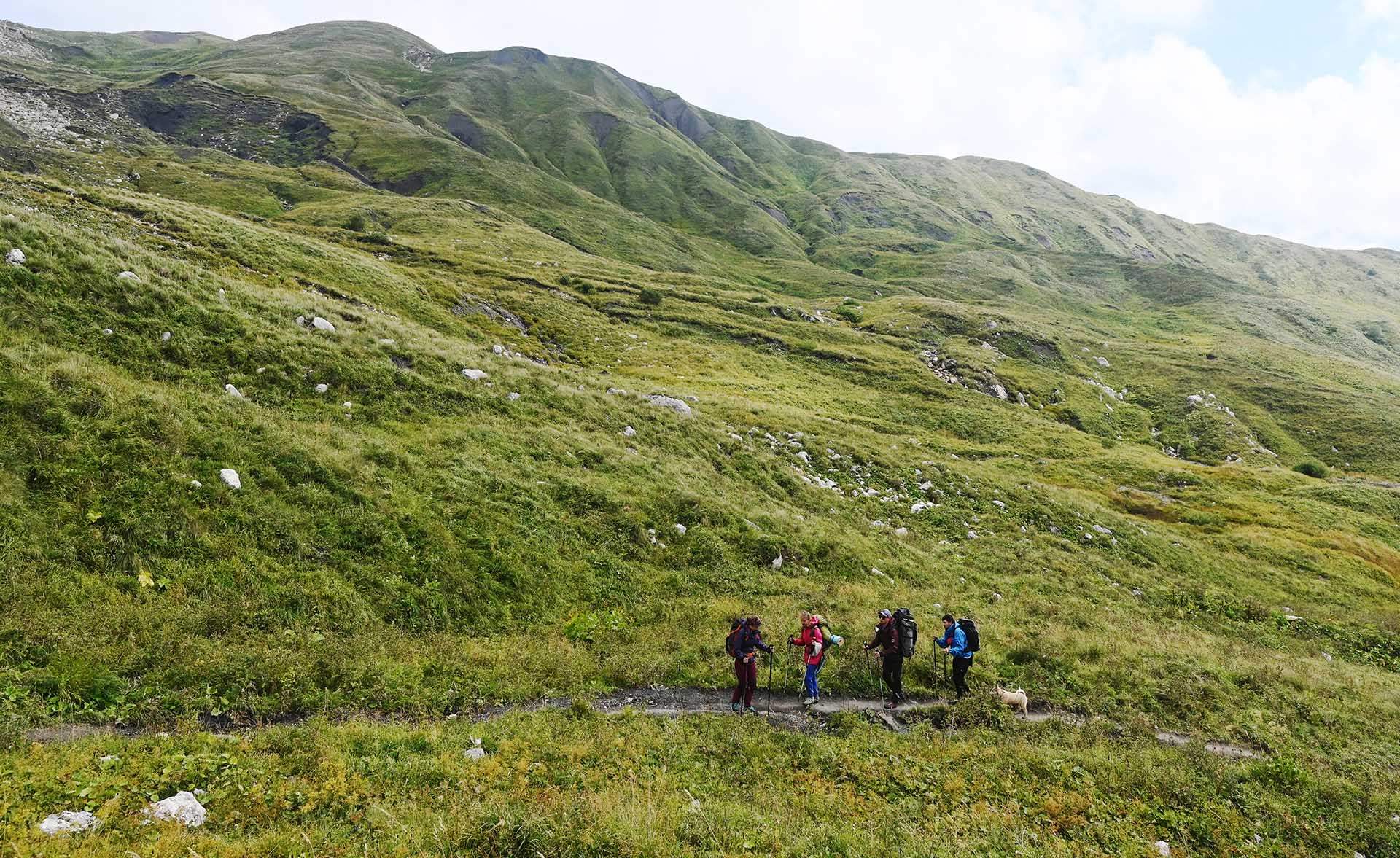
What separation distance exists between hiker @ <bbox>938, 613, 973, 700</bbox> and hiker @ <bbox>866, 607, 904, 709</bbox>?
125 cm

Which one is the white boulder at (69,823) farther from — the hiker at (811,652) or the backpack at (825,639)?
the backpack at (825,639)

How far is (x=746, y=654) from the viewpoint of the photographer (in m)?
13.4

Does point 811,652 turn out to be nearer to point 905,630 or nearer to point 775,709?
point 775,709

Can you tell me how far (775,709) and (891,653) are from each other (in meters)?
3.46

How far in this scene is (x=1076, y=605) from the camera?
2403 centimetres

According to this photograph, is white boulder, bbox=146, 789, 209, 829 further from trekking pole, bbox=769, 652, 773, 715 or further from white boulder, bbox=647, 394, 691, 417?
white boulder, bbox=647, 394, 691, 417

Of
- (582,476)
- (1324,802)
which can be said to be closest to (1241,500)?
(1324,802)

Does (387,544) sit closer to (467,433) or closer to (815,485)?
(467,433)

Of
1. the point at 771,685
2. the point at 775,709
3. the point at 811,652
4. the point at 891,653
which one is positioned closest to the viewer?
the point at 775,709

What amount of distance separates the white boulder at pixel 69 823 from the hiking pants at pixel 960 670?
16374 millimetres

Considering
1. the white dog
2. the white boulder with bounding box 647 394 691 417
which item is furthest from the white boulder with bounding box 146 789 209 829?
the white boulder with bounding box 647 394 691 417

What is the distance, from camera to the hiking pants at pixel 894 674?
49.0ft

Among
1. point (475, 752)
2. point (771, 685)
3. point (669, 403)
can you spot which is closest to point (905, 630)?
point (771, 685)

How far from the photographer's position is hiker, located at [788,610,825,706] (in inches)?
558
